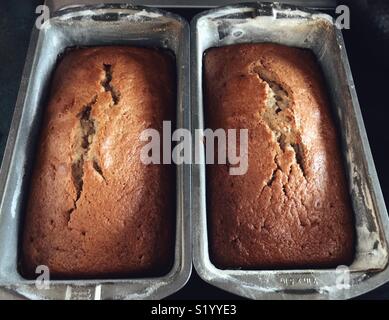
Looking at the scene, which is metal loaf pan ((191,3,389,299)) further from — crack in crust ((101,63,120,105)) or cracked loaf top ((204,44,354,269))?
crack in crust ((101,63,120,105))

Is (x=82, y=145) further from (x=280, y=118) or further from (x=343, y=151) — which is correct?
(x=343, y=151)

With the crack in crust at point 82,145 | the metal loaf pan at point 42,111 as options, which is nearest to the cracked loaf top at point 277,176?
the metal loaf pan at point 42,111

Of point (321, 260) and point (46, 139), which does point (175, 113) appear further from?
point (321, 260)

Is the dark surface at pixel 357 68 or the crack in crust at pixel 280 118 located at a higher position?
the dark surface at pixel 357 68

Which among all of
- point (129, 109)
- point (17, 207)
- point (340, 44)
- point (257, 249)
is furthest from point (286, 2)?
point (17, 207)

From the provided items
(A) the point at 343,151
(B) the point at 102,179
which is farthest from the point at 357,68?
(B) the point at 102,179

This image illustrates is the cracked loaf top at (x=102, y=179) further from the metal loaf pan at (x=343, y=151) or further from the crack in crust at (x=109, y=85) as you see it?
the metal loaf pan at (x=343, y=151)
